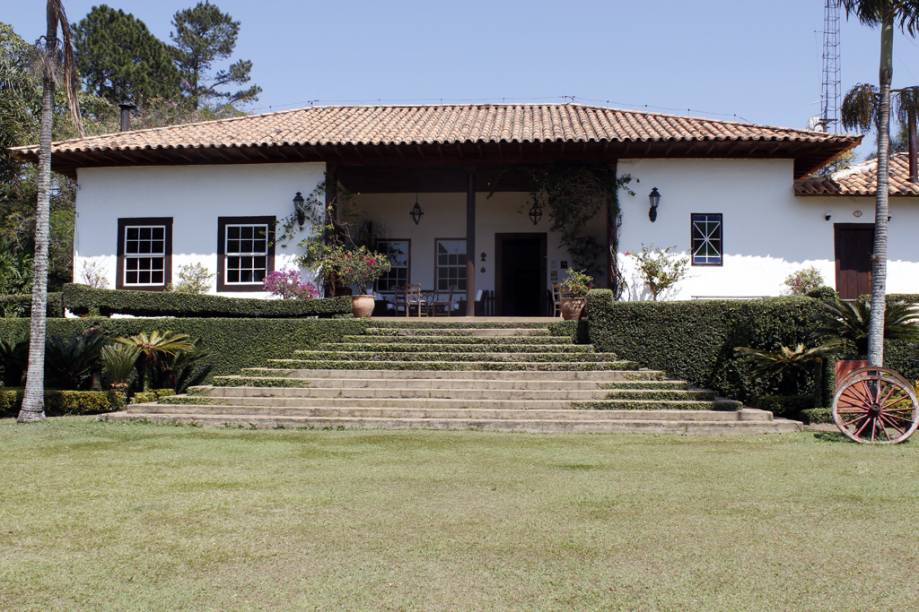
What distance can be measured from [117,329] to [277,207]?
447cm

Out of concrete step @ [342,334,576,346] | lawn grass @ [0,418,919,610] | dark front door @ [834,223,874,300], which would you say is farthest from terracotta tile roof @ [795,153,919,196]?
lawn grass @ [0,418,919,610]

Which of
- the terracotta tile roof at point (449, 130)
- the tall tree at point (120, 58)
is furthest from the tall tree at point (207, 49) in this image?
the terracotta tile roof at point (449, 130)

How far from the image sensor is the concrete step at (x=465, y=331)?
14555mm

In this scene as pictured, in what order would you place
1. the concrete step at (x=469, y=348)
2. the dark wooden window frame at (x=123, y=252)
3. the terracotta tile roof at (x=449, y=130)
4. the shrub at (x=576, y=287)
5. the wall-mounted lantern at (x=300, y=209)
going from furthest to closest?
the dark wooden window frame at (x=123, y=252) → the wall-mounted lantern at (x=300, y=209) → the terracotta tile roof at (x=449, y=130) → the shrub at (x=576, y=287) → the concrete step at (x=469, y=348)

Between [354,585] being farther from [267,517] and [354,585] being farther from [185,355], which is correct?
[185,355]

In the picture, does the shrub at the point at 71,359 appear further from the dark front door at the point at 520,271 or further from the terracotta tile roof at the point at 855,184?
the terracotta tile roof at the point at 855,184

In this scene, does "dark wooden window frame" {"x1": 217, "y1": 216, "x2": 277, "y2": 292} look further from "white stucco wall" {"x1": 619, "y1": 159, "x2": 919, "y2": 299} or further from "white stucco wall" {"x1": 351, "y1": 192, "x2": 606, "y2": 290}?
"white stucco wall" {"x1": 619, "y1": 159, "x2": 919, "y2": 299}

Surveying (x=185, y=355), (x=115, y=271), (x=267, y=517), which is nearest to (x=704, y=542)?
(x=267, y=517)

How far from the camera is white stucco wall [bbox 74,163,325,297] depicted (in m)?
17.5

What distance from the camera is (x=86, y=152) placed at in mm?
17000

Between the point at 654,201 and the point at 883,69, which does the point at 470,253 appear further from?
the point at 883,69

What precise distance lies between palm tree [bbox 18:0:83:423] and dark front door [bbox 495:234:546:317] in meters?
10.2

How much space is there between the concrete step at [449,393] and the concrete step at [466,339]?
2.04 meters

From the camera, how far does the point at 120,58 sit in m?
38.9
